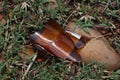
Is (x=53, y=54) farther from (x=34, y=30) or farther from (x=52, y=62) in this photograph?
(x=34, y=30)

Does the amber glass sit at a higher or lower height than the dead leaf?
higher

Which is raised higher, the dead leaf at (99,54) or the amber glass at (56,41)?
the amber glass at (56,41)

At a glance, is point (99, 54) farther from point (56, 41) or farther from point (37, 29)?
point (37, 29)

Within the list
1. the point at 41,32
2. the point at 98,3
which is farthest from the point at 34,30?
the point at 98,3

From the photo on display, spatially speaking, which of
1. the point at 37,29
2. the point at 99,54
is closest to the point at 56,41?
the point at 37,29
